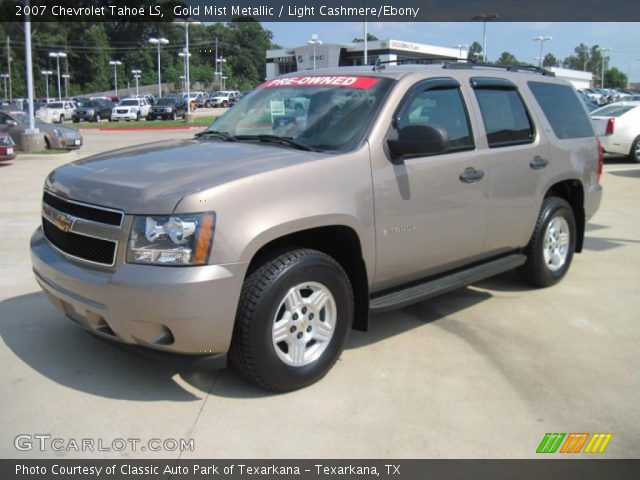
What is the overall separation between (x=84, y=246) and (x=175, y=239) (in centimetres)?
67

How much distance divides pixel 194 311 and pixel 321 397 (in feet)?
3.25

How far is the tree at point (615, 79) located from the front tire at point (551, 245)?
157 m

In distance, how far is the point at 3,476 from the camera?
2924 millimetres

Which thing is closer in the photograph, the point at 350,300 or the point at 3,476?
the point at 3,476

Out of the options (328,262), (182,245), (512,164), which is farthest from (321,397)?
(512,164)

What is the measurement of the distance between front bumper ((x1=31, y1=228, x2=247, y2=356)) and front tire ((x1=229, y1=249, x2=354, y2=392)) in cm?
13

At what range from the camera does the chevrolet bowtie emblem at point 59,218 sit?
3639 millimetres

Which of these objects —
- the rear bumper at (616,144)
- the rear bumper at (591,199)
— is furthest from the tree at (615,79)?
the rear bumper at (591,199)

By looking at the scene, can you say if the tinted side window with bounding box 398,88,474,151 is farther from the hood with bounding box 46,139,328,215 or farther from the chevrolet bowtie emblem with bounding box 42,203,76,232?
the chevrolet bowtie emblem with bounding box 42,203,76,232

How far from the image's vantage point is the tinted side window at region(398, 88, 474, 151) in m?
4.37

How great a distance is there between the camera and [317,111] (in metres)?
4.29

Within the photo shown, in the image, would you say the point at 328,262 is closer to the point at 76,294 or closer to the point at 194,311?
the point at 194,311

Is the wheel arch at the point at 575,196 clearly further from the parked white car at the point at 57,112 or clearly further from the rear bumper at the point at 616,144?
the parked white car at the point at 57,112

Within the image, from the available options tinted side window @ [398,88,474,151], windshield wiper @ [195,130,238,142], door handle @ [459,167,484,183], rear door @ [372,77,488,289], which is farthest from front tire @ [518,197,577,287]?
windshield wiper @ [195,130,238,142]
